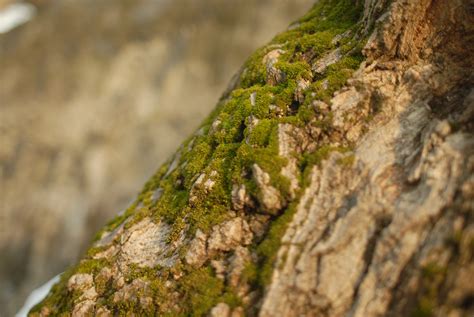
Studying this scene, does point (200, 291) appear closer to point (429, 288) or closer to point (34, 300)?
point (429, 288)

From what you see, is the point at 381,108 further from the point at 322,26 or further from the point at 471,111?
the point at 322,26

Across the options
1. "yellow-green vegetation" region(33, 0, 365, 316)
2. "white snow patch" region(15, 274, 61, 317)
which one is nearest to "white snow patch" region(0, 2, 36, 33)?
"white snow patch" region(15, 274, 61, 317)

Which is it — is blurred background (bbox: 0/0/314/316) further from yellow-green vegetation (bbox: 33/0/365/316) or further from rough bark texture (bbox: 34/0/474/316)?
rough bark texture (bbox: 34/0/474/316)

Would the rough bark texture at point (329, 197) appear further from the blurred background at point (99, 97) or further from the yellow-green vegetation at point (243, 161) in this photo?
the blurred background at point (99, 97)

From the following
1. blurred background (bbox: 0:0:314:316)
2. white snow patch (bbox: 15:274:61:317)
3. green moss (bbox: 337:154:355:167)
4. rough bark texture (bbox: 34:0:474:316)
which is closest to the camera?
rough bark texture (bbox: 34:0:474:316)

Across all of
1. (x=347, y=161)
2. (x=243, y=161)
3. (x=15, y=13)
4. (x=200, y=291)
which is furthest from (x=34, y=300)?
(x=15, y=13)

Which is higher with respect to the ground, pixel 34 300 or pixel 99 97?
pixel 99 97
